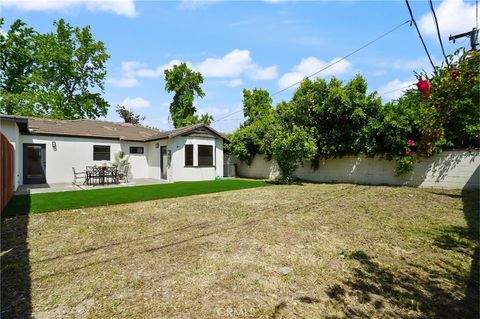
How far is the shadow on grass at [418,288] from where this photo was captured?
270 centimetres

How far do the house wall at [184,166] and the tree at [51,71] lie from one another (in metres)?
17.5

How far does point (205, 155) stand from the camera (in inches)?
664

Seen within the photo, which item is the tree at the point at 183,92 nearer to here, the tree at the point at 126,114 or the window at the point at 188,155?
the window at the point at 188,155

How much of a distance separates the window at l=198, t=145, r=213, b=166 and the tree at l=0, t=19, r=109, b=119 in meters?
18.2

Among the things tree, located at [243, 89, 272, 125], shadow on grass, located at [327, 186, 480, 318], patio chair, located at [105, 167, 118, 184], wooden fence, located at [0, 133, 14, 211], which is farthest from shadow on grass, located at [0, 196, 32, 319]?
tree, located at [243, 89, 272, 125]

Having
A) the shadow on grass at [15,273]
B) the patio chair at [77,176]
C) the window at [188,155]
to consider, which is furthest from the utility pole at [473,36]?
the patio chair at [77,176]

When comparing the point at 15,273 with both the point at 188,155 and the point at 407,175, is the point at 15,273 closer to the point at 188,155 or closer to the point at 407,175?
the point at 188,155

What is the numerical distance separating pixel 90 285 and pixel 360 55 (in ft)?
38.4

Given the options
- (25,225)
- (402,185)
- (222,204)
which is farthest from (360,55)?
(25,225)

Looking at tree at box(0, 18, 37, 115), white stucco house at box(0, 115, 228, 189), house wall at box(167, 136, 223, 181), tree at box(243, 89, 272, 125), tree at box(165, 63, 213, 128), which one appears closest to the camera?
white stucco house at box(0, 115, 228, 189)

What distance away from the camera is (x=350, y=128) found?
13.0 m

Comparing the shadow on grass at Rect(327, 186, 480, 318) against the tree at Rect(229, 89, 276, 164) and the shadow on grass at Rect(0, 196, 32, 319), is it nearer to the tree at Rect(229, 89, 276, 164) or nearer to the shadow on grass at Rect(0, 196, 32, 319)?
the shadow on grass at Rect(0, 196, 32, 319)

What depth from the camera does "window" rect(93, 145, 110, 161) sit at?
16.0m

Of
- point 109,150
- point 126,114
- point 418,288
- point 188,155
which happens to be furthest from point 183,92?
point 418,288
